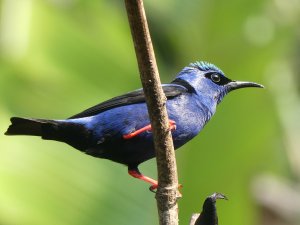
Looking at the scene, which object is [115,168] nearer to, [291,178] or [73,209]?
[73,209]

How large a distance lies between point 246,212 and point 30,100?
1.54m

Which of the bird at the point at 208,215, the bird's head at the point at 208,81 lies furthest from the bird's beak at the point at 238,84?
the bird at the point at 208,215

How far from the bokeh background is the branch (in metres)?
1.48

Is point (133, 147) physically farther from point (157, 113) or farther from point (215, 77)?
point (157, 113)

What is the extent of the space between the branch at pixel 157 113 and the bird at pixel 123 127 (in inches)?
33.3

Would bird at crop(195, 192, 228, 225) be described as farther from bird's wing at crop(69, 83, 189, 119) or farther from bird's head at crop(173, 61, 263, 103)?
bird's head at crop(173, 61, 263, 103)

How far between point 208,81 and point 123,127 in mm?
786

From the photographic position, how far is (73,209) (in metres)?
4.60

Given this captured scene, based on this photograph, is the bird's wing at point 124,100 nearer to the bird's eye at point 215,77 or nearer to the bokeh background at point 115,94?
the bird's eye at point 215,77

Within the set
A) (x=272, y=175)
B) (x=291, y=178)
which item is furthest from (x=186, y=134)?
(x=291, y=178)

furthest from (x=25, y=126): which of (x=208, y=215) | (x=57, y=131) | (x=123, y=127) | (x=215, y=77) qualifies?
(x=208, y=215)

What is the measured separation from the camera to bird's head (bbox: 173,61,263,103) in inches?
178

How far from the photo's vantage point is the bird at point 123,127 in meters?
3.99

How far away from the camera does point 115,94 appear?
5.06 metres
